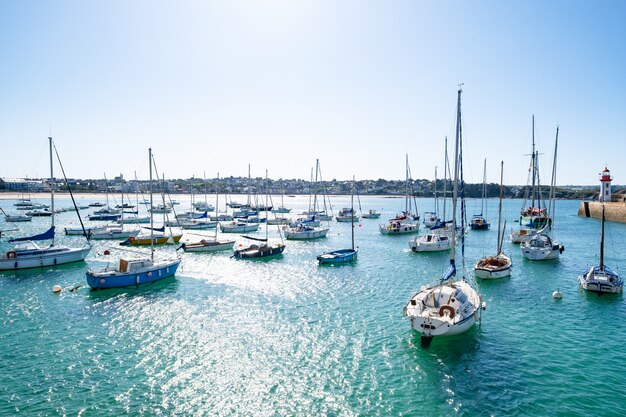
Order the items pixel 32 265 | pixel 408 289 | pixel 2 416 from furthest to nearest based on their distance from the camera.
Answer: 1. pixel 32 265
2. pixel 408 289
3. pixel 2 416

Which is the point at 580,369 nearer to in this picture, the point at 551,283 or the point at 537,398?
the point at 537,398

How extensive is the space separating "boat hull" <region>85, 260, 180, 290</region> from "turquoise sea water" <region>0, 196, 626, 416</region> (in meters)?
0.93

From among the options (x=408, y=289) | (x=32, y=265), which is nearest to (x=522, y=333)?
(x=408, y=289)

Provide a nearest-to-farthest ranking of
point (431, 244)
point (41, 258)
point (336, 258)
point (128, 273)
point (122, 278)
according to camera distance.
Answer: point (122, 278)
point (128, 273)
point (41, 258)
point (336, 258)
point (431, 244)

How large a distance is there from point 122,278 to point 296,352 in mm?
22516

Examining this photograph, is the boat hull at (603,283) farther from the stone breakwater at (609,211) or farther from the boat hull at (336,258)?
the stone breakwater at (609,211)

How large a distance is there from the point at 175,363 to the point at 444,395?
1461 cm

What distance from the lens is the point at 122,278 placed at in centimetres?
3791

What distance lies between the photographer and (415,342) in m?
24.9

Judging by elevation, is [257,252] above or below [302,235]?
above

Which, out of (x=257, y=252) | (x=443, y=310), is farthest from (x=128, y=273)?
(x=443, y=310)

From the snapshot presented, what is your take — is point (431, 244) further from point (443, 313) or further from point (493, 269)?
point (443, 313)

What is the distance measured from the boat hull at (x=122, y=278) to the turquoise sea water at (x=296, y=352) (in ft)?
3.06

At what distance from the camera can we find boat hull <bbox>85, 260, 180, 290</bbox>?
1453 inches
